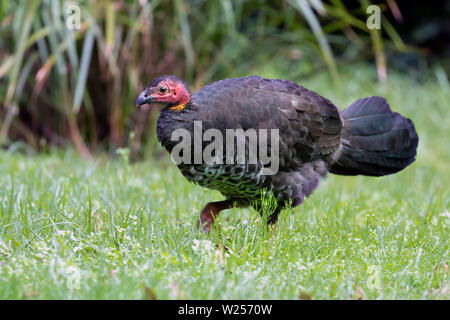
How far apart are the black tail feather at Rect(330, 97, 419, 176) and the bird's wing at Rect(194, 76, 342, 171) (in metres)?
0.19

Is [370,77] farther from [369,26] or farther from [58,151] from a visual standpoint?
[58,151]

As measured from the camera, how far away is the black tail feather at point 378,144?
13.2 feet

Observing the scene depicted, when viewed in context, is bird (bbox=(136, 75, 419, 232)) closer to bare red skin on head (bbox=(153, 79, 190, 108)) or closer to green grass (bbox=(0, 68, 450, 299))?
bare red skin on head (bbox=(153, 79, 190, 108))

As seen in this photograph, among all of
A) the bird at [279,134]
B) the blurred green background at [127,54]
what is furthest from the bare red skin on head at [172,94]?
the blurred green background at [127,54]

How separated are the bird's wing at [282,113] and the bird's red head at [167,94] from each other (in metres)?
0.10

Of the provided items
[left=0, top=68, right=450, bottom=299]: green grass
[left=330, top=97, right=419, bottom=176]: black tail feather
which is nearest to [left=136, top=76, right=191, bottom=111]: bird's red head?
[left=0, top=68, right=450, bottom=299]: green grass

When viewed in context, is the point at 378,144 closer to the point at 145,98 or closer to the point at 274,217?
the point at 274,217

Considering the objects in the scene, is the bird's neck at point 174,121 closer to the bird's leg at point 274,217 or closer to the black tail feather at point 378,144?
the bird's leg at point 274,217

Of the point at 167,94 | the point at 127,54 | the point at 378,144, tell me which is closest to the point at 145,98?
the point at 167,94

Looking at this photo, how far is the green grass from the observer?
8.02 feet

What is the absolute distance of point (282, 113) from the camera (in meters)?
3.55

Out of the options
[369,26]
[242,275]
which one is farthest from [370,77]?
[242,275]
